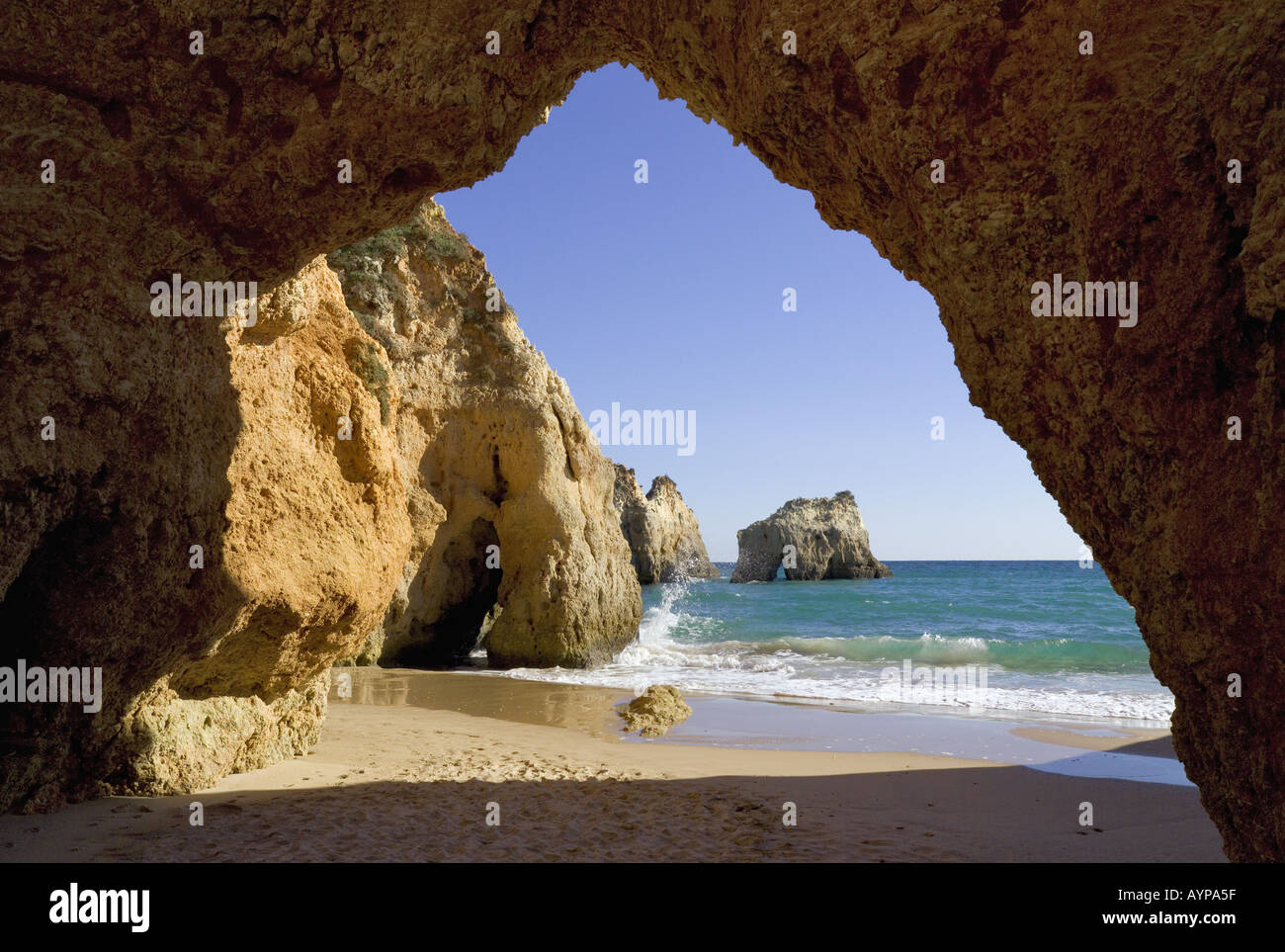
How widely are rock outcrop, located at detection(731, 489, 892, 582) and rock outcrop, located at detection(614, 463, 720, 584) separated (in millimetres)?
6454

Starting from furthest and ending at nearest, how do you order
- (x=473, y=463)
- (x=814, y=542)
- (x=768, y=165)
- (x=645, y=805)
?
(x=814, y=542), (x=473, y=463), (x=645, y=805), (x=768, y=165)

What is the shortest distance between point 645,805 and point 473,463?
11226 mm

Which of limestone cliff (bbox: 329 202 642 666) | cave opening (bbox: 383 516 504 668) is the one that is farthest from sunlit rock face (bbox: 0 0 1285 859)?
cave opening (bbox: 383 516 504 668)

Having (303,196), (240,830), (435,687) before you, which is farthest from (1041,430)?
(435,687)

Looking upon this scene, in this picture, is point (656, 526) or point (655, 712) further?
point (656, 526)

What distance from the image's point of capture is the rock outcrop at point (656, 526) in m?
56.7

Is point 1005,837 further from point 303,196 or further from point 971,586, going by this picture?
point 971,586

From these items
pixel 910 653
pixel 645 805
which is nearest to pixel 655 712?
pixel 645 805

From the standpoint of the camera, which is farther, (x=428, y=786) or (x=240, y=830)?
(x=428, y=786)

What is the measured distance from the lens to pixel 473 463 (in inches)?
633

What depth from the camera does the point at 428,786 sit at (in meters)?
5.95

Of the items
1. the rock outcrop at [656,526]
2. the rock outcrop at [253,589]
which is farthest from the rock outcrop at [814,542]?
the rock outcrop at [253,589]

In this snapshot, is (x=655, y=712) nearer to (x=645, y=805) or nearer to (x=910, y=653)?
(x=645, y=805)
